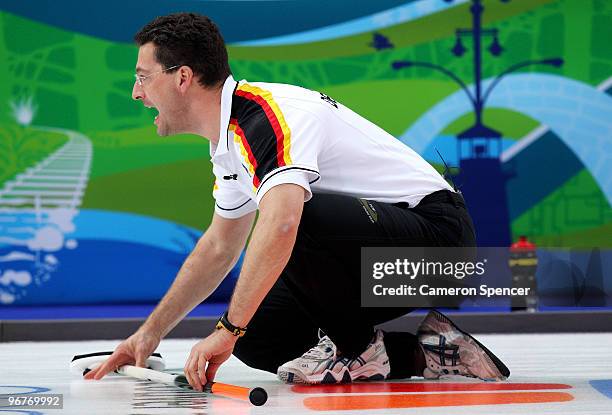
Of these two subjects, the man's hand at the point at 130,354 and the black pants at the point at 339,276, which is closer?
the black pants at the point at 339,276

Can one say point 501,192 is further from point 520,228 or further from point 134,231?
point 134,231

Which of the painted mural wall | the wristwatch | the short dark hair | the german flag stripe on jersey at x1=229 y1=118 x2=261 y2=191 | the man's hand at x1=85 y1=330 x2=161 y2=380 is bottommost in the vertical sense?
the wristwatch

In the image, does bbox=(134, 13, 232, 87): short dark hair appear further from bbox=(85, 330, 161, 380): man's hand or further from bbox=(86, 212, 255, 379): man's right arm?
bbox=(85, 330, 161, 380): man's hand

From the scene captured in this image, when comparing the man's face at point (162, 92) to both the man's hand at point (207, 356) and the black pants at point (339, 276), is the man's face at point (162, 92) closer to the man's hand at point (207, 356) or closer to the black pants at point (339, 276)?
the black pants at point (339, 276)

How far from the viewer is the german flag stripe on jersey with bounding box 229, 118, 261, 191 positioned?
1757 mm

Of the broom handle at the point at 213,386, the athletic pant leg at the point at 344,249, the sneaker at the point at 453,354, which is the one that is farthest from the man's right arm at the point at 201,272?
the sneaker at the point at 453,354

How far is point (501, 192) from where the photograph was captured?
476 centimetres

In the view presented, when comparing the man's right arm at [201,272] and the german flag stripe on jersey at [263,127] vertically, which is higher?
the german flag stripe on jersey at [263,127]

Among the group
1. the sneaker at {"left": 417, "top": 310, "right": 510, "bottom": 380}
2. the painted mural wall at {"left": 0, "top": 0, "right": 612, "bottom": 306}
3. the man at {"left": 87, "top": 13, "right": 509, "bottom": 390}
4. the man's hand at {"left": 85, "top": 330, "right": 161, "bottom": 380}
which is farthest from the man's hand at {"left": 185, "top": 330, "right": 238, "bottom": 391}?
the painted mural wall at {"left": 0, "top": 0, "right": 612, "bottom": 306}

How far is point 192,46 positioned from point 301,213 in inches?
17.7

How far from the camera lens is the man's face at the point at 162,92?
1918mm

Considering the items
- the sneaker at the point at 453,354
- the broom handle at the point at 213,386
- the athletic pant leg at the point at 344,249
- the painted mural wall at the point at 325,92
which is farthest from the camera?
the painted mural wall at the point at 325,92

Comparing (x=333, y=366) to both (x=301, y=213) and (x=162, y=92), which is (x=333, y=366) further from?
(x=162, y=92)

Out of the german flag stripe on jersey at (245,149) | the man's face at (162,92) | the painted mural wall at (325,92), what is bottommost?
the german flag stripe on jersey at (245,149)
